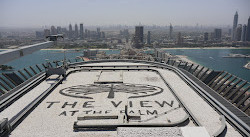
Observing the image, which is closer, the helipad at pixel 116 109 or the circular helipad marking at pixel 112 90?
the helipad at pixel 116 109

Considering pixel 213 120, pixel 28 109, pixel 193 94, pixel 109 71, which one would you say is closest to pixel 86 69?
pixel 109 71

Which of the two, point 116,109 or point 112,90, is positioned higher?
point 112,90

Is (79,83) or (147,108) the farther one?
(79,83)

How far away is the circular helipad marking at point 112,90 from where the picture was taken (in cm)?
934

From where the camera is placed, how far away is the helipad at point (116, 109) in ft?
Result: 19.8

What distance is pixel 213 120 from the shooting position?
6.79 meters

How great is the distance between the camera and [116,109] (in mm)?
7793

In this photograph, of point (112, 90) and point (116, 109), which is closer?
point (116, 109)

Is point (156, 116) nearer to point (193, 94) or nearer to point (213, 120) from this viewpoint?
point (213, 120)

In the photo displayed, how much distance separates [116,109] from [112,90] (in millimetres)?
2095

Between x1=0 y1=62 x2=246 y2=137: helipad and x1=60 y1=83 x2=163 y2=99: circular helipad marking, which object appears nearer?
x1=0 y1=62 x2=246 y2=137: helipad

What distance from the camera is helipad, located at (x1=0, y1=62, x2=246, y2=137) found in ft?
19.8

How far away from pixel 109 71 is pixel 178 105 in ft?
22.0

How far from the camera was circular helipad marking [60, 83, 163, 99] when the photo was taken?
934 centimetres
